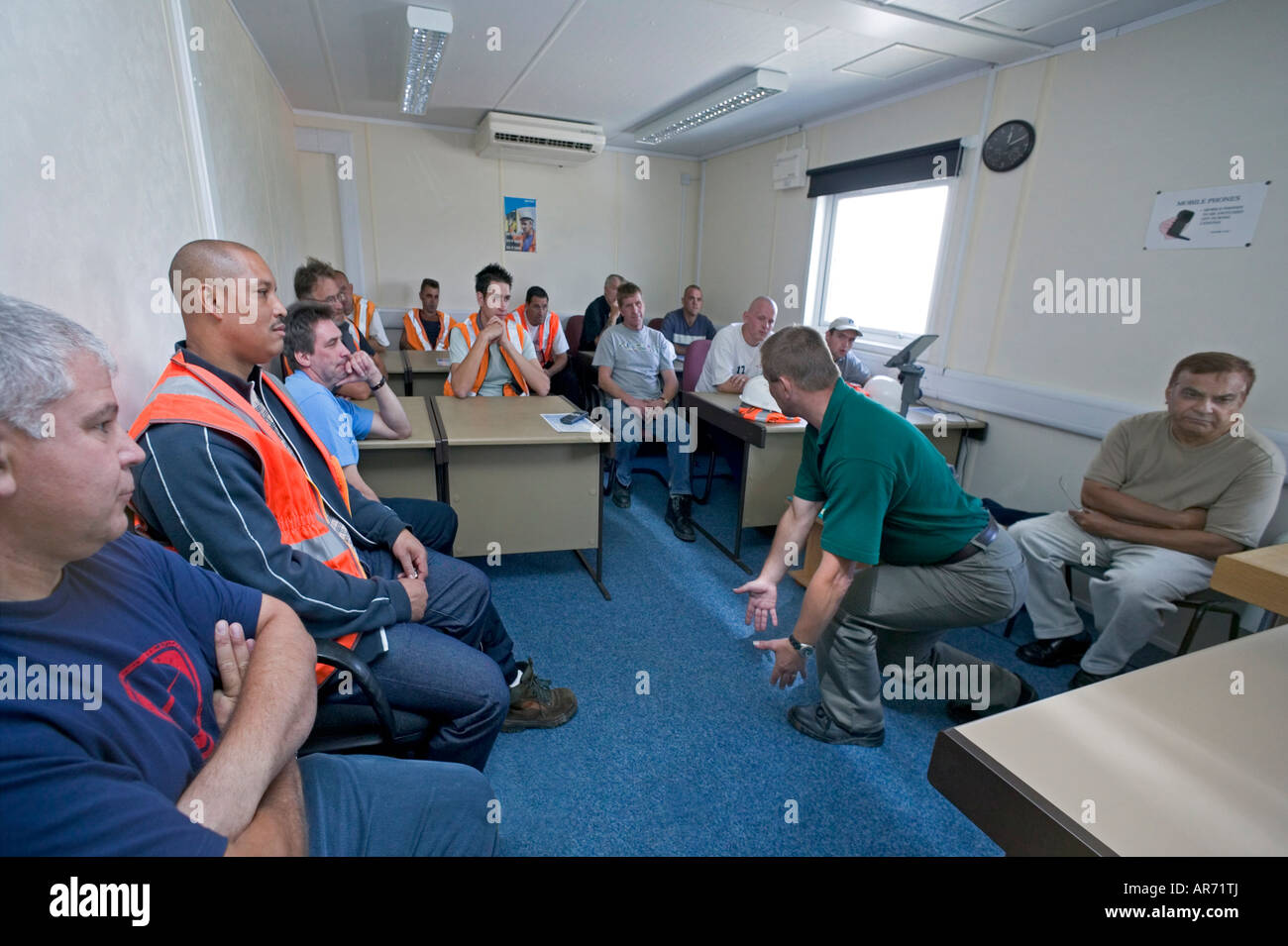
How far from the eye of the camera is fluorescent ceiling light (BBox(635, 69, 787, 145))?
153 inches

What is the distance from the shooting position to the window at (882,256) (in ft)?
13.4

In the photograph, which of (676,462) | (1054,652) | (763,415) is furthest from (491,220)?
(1054,652)

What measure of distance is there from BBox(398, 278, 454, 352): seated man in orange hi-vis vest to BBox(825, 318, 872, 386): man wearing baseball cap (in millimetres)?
3483

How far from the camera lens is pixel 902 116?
13.4 ft

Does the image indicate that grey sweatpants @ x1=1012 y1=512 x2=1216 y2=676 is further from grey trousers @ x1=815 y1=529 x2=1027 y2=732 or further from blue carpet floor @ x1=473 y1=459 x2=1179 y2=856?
grey trousers @ x1=815 y1=529 x2=1027 y2=732

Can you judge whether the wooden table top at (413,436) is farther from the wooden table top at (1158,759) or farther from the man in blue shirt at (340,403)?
the wooden table top at (1158,759)

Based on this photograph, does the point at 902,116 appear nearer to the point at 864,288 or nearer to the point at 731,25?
the point at 864,288

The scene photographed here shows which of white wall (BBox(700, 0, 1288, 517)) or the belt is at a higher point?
white wall (BBox(700, 0, 1288, 517))

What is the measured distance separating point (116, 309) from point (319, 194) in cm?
513

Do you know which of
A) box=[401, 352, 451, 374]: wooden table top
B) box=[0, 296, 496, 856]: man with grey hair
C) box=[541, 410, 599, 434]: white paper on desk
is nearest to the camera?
box=[0, 296, 496, 856]: man with grey hair

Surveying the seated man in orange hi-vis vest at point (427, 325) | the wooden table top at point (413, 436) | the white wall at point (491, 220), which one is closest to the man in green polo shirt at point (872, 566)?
the wooden table top at point (413, 436)

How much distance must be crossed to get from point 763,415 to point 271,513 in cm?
241

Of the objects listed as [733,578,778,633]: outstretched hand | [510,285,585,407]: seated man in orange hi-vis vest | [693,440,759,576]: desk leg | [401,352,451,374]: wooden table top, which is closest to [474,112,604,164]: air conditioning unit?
[510,285,585,407]: seated man in orange hi-vis vest
